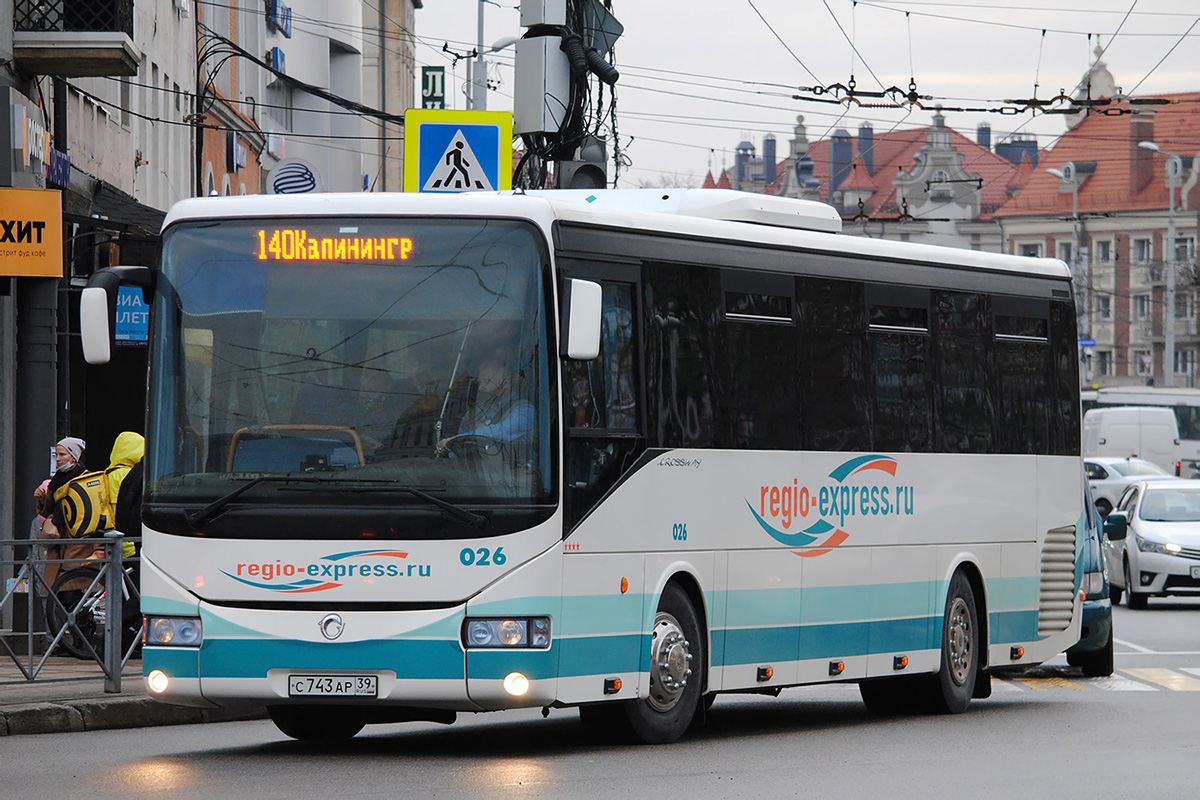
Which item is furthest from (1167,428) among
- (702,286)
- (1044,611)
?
(702,286)

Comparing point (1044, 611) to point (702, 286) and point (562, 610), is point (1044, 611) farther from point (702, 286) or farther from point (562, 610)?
point (562, 610)

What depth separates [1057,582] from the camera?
659 inches

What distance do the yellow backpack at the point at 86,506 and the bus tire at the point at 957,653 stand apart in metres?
6.41

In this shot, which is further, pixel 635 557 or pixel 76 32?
pixel 76 32

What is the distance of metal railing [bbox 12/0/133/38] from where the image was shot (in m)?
21.9

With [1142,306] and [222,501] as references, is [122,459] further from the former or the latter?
[1142,306]

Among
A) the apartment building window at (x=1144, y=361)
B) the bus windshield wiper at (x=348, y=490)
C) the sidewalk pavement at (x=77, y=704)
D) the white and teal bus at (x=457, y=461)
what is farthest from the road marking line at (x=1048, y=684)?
the apartment building window at (x=1144, y=361)

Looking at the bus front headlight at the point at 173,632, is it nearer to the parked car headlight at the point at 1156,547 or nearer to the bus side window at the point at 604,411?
the bus side window at the point at 604,411

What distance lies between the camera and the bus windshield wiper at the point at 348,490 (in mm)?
11070

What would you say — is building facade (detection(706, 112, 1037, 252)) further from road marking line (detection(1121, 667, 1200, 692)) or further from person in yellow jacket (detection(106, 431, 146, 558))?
person in yellow jacket (detection(106, 431, 146, 558))

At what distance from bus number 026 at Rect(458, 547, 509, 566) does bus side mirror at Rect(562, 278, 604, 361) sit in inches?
40.9

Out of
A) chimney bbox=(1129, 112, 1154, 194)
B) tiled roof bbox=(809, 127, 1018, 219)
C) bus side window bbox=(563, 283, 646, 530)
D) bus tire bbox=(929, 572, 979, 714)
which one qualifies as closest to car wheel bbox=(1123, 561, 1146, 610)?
bus tire bbox=(929, 572, 979, 714)

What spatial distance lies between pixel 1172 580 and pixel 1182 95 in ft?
270

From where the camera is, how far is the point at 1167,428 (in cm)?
6619
